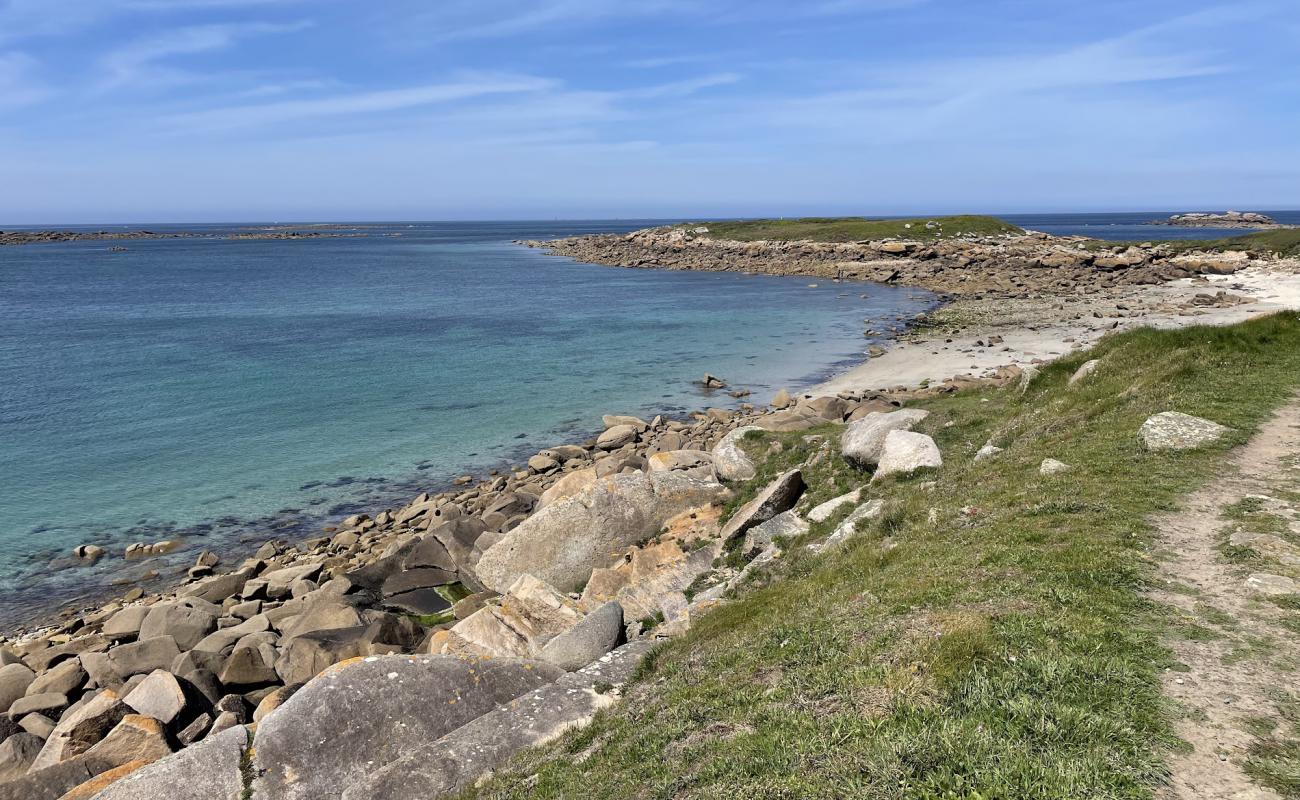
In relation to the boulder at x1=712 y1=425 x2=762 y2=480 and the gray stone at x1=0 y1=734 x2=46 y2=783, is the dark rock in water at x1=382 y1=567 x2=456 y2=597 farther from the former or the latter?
the boulder at x1=712 y1=425 x2=762 y2=480

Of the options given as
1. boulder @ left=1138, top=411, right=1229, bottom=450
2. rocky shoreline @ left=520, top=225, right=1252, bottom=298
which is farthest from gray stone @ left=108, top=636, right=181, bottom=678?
rocky shoreline @ left=520, top=225, right=1252, bottom=298

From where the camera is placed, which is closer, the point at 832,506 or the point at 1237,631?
the point at 1237,631

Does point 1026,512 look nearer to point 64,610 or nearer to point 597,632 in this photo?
point 597,632

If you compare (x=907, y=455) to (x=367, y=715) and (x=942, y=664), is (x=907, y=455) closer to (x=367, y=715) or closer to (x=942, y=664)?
(x=942, y=664)

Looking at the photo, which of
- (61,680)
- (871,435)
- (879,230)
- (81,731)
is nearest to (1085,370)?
(871,435)

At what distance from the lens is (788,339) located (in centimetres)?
6688

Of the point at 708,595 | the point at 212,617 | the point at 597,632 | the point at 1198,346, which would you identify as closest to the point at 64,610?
the point at 212,617

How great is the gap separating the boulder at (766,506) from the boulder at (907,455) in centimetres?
222

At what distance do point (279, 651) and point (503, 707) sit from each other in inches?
374

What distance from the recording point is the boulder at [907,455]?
19297 mm

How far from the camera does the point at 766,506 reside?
64.4 ft

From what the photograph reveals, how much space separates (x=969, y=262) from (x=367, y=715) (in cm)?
11963

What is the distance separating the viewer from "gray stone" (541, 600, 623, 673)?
1429 centimetres

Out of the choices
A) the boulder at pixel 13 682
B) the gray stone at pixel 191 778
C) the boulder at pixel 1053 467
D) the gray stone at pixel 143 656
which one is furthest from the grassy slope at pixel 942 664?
the boulder at pixel 13 682
